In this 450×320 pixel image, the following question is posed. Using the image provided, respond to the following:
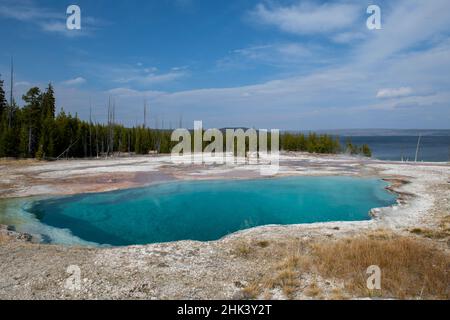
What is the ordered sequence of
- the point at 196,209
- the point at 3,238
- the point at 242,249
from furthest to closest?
the point at 196,209, the point at 3,238, the point at 242,249

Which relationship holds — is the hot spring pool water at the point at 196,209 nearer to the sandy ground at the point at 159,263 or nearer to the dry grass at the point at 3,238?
the dry grass at the point at 3,238

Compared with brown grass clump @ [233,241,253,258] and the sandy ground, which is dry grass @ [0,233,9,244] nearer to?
the sandy ground

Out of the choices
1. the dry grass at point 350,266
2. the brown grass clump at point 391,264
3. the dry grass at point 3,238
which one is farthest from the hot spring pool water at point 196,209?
the brown grass clump at point 391,264

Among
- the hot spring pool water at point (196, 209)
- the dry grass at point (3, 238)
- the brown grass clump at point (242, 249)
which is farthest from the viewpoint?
the hot spring pool water at point (196, 209)

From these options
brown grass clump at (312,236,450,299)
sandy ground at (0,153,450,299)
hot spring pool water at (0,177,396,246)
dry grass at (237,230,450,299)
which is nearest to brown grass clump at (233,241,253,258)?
dry grass at (237,230,450,299)

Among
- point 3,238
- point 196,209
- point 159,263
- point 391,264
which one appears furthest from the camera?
point 196,209

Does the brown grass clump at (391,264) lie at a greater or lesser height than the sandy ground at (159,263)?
greater

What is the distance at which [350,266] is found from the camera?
920 centimetres

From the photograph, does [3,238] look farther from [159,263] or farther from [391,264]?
[391,264]

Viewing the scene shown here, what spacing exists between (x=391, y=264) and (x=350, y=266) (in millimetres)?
1101

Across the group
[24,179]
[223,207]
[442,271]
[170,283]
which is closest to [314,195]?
[223,207]

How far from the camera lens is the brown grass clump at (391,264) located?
307 inches

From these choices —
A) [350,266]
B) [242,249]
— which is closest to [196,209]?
[242,249]

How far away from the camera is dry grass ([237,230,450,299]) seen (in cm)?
783
